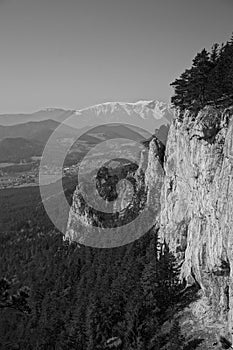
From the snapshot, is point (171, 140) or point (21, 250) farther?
point (21, 250)

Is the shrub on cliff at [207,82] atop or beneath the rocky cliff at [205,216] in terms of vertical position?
atop

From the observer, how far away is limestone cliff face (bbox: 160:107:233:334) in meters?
39.8

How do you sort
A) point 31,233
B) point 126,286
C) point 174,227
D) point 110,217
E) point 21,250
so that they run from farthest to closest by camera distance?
point 31,233 < point 21,250 < point 110,217 < point 174,227 < point 126,286

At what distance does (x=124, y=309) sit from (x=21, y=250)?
9976 centimetres

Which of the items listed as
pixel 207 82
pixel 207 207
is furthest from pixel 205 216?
pixel 207 82

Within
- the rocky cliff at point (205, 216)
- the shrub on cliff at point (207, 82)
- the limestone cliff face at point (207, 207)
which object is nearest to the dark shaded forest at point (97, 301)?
the rocky cliff at point (205, 216)

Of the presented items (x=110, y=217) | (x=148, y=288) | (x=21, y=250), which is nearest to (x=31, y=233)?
(x=21, y=250)

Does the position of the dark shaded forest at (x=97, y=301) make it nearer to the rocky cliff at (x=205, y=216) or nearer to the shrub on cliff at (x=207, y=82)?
the rocky cliff at (x=205, y=216)

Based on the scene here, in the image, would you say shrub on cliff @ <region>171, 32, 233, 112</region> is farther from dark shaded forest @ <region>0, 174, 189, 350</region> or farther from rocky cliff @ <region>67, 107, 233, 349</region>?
dark shaded forest @ <region>0, 174, 189, 350</region>

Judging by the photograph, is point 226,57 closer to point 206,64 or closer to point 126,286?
point 206,64

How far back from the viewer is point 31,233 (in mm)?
163250

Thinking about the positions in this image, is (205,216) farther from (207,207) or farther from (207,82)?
(207,82)

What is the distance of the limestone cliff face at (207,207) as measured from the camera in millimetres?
39750

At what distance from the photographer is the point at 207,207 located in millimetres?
46875
